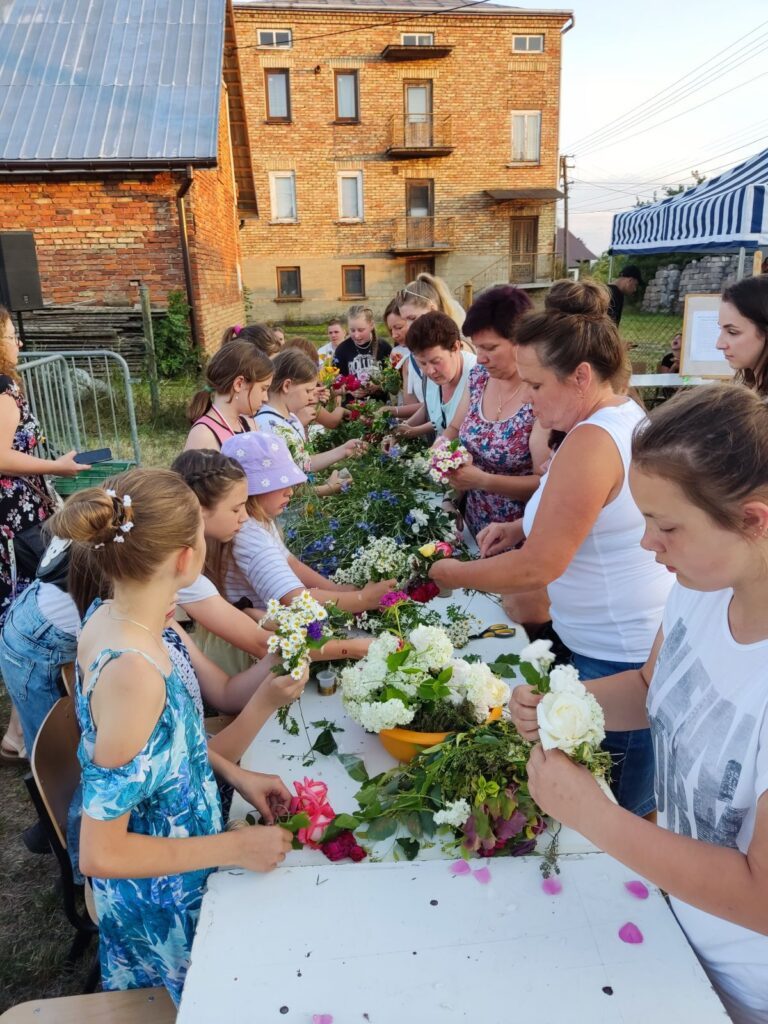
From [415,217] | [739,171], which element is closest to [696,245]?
[739,171]

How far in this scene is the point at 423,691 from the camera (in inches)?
72.1

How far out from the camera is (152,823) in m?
1.58

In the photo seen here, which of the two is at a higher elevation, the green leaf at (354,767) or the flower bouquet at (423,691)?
the flower bouquet at (423,691)

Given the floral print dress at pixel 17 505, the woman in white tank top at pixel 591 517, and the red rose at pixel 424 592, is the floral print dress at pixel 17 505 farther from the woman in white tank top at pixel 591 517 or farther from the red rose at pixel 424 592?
the woman in white tank top at pixel 591 517

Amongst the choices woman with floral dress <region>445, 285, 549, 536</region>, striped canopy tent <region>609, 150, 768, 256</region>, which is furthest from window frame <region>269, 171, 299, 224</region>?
woman with floral dress <region>445, 285, 549, 536</region>

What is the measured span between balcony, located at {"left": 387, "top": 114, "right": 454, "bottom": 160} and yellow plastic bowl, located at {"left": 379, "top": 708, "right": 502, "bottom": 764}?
26772mm

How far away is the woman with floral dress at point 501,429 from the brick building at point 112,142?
8.99 meters

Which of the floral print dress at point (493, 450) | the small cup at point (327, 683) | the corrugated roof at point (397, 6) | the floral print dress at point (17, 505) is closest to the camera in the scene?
the small cup at point (327, 683)

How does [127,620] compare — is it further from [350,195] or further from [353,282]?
[350,195]

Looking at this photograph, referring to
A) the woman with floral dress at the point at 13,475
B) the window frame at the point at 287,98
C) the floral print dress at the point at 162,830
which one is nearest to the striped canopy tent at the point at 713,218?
the woman with floral dress at the point at 13,475

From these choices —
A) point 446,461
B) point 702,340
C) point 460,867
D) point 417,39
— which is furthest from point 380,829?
point 417,39

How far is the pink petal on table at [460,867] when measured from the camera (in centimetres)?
150

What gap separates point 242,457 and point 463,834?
5.19 feet

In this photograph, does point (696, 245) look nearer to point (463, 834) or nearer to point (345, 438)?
point (345, 438)
